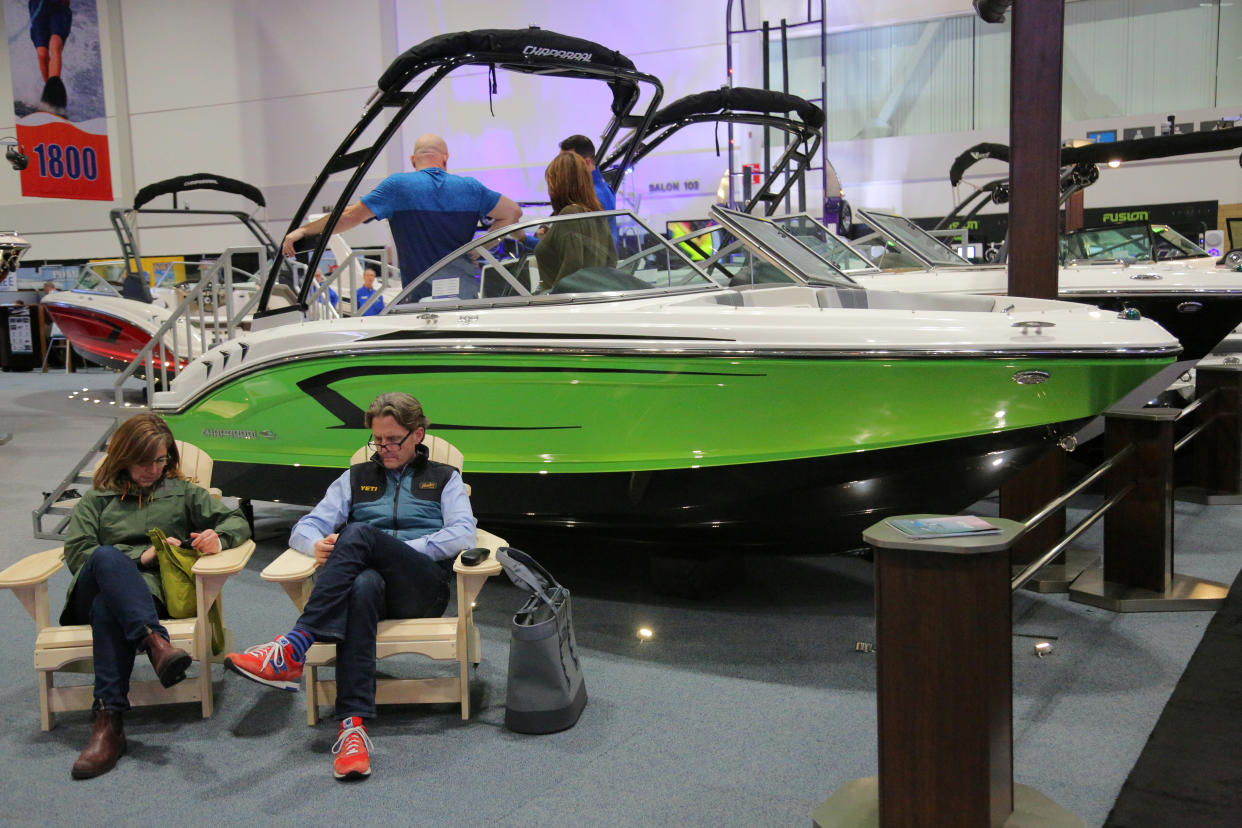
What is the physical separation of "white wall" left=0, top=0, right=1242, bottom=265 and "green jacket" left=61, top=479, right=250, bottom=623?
8.90 metres

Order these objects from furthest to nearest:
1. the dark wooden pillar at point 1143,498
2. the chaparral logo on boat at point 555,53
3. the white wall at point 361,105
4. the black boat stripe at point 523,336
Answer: the white wall at point 361,105 < the chaparral logo on boat at point 555,53 < the dark wooden pillar at point 1143,498 < the black boat stripe at point 523,336

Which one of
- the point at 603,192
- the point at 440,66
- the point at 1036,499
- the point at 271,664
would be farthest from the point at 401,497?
the point at 1036,499

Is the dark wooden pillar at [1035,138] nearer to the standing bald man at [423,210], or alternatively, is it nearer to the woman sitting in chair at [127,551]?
the standing bald man at [423,210]

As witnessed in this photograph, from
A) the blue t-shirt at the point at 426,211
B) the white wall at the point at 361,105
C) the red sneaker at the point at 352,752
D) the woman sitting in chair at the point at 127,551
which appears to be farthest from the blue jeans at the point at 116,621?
the white wall at the point at 361,105

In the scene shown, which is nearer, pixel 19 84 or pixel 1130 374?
pixel 1130 374

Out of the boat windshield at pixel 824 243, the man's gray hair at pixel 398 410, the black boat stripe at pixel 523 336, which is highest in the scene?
the boat windshield at pixel 824 243

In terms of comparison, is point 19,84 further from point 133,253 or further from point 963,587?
point 963,587

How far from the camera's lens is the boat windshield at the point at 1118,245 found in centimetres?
705

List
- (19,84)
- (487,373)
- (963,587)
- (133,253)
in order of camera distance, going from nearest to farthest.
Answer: (963,587), (487,373), (133,253), (19,84)

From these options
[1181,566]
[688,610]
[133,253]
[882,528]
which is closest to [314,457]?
[688,610]

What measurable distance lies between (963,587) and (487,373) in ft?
6.67

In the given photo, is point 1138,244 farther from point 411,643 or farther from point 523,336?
point 411,643

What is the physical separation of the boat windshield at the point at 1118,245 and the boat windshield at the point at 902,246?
92 centimetres

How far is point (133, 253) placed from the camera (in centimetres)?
933
